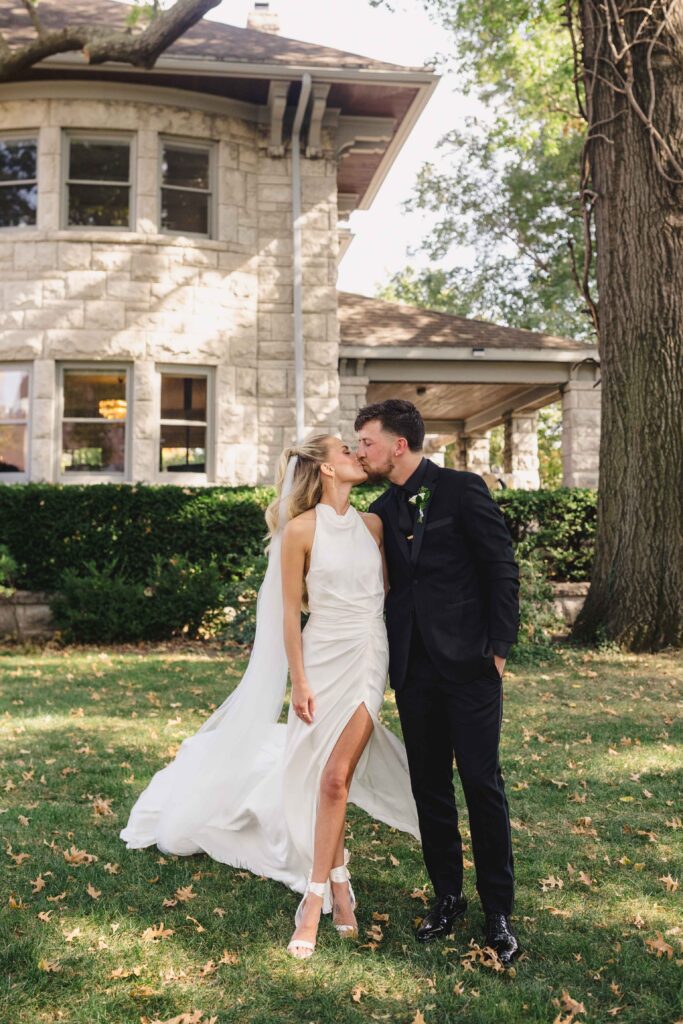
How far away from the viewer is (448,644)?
144 inches

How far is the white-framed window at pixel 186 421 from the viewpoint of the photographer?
1364cm

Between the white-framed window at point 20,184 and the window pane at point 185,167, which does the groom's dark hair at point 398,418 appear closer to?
the window pane at point 185,167

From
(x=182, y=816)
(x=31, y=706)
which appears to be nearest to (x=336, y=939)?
(x=182, y=816)

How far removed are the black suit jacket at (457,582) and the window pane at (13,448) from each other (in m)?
10.8

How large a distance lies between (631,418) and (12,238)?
9.06 meters

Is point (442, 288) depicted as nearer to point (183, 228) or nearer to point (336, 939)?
point (183, 228)

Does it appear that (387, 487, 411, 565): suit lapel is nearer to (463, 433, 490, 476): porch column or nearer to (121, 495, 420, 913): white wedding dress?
(121, 495, 420, 913): white wedding dress

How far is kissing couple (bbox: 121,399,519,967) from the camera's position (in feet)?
12.0

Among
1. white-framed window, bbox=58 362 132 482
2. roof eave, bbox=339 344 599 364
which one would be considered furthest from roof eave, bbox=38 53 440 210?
white-framed window, bbox=58 362 132 482

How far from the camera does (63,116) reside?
1359 centimetres

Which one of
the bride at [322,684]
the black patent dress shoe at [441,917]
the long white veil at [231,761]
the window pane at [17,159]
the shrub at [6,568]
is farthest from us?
the window pane at [17,159]

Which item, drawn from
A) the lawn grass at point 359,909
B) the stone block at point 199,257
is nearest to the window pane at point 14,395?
the stone block at point 199,257

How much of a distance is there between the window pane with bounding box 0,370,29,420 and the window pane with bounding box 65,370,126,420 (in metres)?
0.58

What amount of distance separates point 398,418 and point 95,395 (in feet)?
34.8
